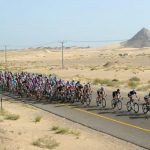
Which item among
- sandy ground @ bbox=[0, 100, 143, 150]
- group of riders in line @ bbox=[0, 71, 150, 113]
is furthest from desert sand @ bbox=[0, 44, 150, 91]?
sandy ground @ bbox=[0, 100, 143, 150]

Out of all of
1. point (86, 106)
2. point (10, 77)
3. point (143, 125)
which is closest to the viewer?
point (143, 125)

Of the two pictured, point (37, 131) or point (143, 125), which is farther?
point (143, 125)

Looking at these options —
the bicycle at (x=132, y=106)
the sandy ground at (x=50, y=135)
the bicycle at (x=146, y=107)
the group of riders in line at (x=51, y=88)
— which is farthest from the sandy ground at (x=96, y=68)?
the sandy ground at (x=50, y=135)

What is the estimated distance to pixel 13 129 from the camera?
17.1m

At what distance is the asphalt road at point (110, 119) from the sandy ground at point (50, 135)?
21.5 inches

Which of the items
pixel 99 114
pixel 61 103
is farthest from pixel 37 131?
pixel 61 103

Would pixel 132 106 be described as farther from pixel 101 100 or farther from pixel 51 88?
pixel 51 88

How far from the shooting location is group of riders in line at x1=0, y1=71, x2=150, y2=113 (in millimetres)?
25969

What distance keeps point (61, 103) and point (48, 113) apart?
3.93 meters

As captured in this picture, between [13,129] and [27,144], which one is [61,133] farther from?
[27,144]

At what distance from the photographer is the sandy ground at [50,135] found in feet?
46.0

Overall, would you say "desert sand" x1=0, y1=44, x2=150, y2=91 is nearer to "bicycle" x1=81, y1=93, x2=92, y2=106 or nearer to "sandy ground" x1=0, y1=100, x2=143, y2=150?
"bicycle" x1=81, y1=93, x2=92, y2=106

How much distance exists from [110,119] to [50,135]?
15.0ft

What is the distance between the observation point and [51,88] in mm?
28172
